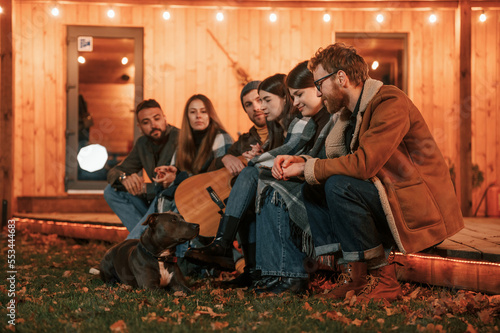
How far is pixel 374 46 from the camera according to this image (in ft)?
25.7

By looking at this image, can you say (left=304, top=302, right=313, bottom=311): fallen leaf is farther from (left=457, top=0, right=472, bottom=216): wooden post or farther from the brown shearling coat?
(left=457, top=0, right=472, bottom=216): wooden post

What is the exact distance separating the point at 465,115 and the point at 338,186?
393 centimetres

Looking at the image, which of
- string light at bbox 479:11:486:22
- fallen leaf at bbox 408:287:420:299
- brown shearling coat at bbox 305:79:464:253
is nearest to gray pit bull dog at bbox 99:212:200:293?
brown shearling coat at bbox 305:79:464:253

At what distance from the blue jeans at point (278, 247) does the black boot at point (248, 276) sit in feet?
0.80

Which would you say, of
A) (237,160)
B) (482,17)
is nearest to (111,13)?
(237,160)

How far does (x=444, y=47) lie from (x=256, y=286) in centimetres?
508

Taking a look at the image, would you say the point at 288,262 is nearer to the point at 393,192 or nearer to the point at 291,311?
the point at 291,311

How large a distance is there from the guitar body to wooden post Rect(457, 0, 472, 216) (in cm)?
328

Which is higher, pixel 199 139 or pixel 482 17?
pixel 482 17

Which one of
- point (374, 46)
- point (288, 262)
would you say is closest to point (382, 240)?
point (288, 262)

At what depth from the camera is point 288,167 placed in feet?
9.68

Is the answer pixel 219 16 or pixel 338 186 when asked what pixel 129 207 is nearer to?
pixel 338 186

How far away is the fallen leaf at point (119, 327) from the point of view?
2.34 meters

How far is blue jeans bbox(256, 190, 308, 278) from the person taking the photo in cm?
317
